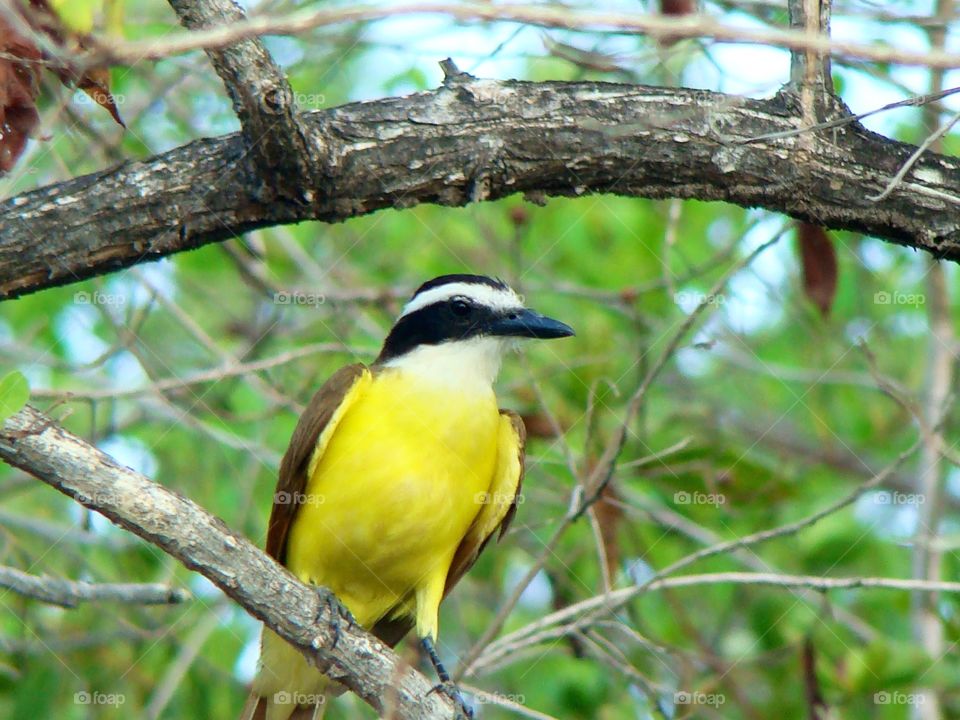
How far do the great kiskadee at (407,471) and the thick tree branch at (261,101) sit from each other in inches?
50.3

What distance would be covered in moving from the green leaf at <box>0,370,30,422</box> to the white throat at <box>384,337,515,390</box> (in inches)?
77.8

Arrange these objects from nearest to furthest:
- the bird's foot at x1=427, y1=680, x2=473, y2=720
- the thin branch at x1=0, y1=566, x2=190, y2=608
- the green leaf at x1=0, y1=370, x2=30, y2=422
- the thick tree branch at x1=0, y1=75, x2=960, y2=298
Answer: the green leaf at x1=0, y1=370, x2=30, y2=422, the thick tree branch at x1=0, y1=75, x2=960, y2=298, the thin branch at x1=0, y1=566, x2=190, y2=608, the bird's foot at x1=427, y1=680, x2=473, y2=720

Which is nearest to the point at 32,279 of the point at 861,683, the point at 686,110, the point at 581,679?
the point at 686,110

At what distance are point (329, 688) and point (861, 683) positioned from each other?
2.35 meters

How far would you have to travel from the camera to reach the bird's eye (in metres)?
5.06

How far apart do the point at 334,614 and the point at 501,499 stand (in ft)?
3.93

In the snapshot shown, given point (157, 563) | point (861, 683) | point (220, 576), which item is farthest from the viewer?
point (157, 563)

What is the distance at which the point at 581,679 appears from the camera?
5.87 m

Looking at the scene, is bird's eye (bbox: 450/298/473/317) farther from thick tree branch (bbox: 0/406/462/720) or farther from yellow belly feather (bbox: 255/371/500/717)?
thick tree branch (bbox: 0/406/462/720)

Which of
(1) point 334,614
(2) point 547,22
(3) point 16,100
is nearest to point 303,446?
(1) point 334,614

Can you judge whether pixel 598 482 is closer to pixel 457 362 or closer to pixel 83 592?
pixel 457 362

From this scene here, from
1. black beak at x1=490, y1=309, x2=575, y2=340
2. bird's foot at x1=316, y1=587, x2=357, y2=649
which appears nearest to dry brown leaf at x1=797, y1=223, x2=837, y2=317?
black beak at x1=490, y1=309, x2=575, y2=340

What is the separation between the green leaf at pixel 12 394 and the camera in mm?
3145

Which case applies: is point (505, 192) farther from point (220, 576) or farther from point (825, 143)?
point (220, 576)
